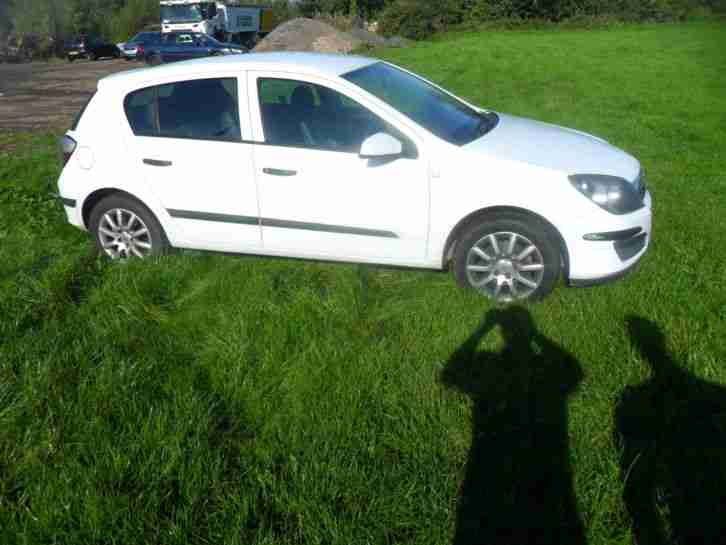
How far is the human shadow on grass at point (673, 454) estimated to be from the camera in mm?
2520

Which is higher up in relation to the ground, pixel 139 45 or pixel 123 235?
pixel 123 235

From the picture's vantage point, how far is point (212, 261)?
5152mm

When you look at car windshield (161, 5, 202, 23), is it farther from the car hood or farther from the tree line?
the car hood

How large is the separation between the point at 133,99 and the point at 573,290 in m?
3.56

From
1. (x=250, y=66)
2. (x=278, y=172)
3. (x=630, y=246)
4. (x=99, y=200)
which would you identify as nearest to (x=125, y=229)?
(x=99, y=200)

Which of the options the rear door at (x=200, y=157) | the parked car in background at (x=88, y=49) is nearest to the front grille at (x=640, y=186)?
the rear door at (x=200, y=157)

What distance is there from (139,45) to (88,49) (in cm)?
766

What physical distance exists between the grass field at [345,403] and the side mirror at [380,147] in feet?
3.13

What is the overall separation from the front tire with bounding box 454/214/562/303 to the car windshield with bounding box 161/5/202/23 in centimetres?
3240

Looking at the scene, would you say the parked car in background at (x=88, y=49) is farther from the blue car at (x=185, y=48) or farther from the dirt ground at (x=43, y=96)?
the blue car at (x=185, y=48)

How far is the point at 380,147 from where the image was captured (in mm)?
4184

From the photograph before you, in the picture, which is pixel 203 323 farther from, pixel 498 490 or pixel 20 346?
pixel 498 490

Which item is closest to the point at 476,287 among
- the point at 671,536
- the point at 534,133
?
the point at 534,133

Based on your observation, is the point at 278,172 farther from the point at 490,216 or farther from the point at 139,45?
the point at 139,45
